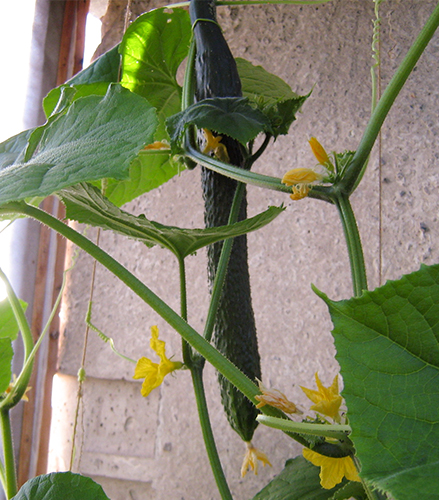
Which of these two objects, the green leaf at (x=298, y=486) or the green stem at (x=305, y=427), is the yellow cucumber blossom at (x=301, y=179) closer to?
the green stem at (x=305, y=427)

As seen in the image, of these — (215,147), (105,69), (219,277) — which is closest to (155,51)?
(105,69)

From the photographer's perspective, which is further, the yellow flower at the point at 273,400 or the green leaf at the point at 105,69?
the green leaf at the point at 105,69

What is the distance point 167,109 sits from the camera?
66 cm

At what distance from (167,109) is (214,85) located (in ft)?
0.73

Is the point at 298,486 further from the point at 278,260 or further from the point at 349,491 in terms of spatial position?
the point at 278,260

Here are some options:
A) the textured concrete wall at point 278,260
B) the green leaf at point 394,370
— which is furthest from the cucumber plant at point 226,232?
the textured concrete wall at point 278,260

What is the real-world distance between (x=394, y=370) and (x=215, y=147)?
0.95 ft

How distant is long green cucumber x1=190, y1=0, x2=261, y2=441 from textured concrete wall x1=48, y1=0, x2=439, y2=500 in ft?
1.19

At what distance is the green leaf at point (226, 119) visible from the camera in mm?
391

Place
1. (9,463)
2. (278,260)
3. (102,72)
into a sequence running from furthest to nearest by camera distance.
→ (278,260) → (102,72) → (9,463)

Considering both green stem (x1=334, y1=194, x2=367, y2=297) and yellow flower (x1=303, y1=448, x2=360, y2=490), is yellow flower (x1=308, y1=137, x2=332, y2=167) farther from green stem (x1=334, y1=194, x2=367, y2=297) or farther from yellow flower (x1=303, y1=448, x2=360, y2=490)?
yellow flower (x1=303, y1=448, x2=360, y2=490)

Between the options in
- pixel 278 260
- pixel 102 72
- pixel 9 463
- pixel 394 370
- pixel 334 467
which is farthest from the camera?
pixel 278 260

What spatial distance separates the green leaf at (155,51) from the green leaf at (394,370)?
0.48 meters

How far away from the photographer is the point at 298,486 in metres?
0.44
